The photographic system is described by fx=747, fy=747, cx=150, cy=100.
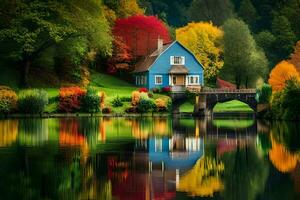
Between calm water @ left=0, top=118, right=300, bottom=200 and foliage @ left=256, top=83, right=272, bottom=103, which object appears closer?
calm water @ left=0, top=118, right=300, bottom=200

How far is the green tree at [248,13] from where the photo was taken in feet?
470

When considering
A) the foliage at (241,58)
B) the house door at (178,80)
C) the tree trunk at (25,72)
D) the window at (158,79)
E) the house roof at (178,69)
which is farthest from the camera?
the foliage at (241,58)

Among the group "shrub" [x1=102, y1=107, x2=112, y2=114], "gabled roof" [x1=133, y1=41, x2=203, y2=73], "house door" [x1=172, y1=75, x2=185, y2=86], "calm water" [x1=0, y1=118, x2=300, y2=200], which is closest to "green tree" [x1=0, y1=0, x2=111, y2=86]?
"gabled roof" [x1=133, y1=41, x2=203, y2=73]

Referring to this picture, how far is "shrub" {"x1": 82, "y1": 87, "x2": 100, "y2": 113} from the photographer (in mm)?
74438

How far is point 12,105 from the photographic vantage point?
70.6 meters

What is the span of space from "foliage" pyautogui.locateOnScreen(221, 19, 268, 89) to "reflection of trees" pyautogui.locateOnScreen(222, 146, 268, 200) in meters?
66.8

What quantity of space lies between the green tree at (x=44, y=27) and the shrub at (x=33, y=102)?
7381mm

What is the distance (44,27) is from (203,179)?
5443 cm

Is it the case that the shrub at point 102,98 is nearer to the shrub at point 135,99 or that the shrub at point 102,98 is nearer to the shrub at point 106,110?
the shrub at point 106,110

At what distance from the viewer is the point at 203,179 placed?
81.3 ft

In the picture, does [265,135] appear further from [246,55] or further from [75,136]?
[246,55]

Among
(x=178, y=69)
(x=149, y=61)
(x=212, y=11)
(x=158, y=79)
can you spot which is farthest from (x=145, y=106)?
(x=212, y=11)

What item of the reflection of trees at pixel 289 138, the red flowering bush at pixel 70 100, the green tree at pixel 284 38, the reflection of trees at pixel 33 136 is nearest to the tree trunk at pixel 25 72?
the red flowering bush at pixel 70 100

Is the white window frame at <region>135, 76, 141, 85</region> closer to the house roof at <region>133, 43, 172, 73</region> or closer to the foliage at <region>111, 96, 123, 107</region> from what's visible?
the house roof at <region>133, 43, 172, 73</region>
